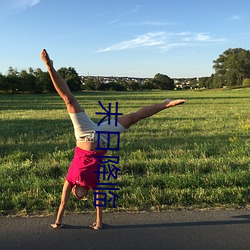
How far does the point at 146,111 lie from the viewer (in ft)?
11.2

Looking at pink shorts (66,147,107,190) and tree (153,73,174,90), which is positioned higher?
tree (153,73,174,90)

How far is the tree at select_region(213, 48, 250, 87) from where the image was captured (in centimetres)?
10638

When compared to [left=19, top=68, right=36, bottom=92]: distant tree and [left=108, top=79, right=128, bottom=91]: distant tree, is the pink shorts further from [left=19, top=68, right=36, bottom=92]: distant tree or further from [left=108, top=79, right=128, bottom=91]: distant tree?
[left=108, top=79, right=128, bottom=91]: distant tree

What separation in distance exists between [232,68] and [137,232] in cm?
11358

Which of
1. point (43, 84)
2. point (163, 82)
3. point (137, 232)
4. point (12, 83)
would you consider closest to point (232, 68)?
point (163, 82)

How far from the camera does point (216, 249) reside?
3.34 meters

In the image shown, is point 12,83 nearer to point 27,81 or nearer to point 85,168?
point 27,81

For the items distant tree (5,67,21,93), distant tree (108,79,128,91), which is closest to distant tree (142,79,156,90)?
distant tree (108,79,128,91)

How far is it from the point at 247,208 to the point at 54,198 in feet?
8.90

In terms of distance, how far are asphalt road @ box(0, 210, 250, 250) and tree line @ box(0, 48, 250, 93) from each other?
235ft

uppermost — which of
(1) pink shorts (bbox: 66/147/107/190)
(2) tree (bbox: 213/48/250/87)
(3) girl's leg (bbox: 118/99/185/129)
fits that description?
(2) tree (bbox: 213/48/250/87)

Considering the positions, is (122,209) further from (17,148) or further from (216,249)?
(17,148)

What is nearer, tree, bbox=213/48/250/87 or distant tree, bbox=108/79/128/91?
tree, bbox=213/48/250/87

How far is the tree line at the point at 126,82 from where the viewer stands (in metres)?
75.0
